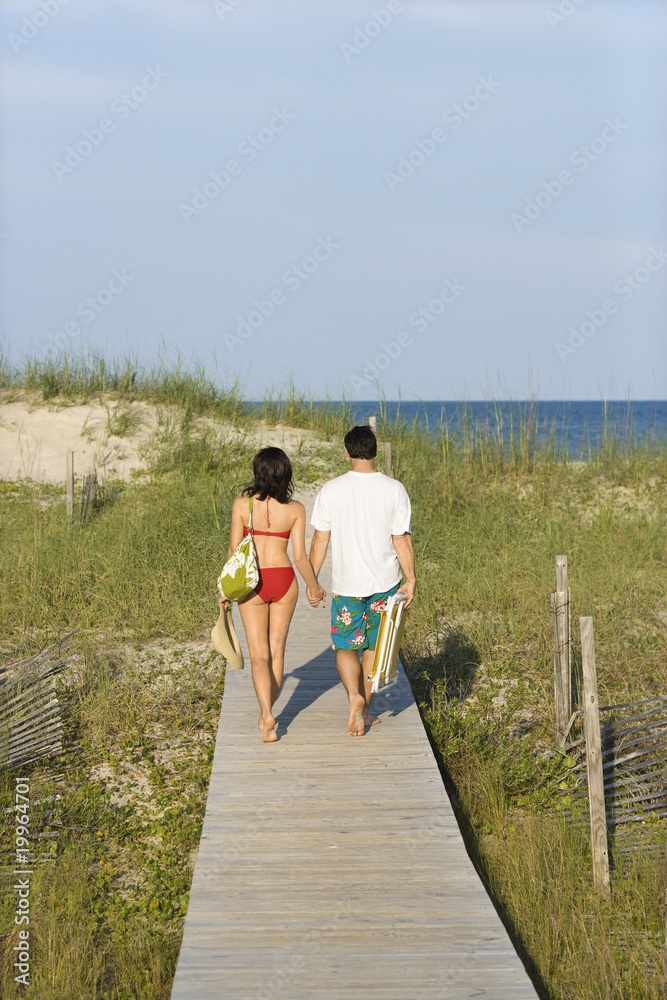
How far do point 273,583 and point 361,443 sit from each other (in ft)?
3.08

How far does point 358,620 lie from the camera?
4898mm

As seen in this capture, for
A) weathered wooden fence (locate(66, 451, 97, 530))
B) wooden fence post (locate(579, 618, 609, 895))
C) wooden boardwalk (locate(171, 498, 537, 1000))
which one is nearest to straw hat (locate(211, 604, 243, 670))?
wooden boardwalk (locate(171, 498, 537, 1000))

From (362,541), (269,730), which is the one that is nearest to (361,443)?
(362,541)

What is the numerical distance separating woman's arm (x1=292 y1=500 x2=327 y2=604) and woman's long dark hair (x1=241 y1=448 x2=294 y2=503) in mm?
158

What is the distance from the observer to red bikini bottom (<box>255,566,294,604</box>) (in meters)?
4.87

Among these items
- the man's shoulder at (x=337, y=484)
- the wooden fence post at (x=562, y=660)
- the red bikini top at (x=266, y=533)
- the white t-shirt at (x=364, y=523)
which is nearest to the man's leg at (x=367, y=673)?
the white t-shirt at (x=364, y=523)

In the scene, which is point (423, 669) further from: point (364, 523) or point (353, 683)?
point (364, 523)

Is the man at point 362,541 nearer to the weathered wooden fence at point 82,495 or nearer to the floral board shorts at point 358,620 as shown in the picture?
the floral board shorts at point 358,620

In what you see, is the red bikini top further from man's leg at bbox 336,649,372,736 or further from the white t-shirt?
man's leg at bbox 336,649,372,736

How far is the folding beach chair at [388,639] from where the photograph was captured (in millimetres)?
4801

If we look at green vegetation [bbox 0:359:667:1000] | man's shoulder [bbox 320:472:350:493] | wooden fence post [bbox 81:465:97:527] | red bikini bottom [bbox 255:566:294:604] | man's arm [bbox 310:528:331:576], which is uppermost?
man's shoulder [bbox 320:472:350:493]

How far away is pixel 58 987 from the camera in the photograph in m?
3.88

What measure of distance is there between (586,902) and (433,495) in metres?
8.27

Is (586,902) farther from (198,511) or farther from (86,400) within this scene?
(86,400)
